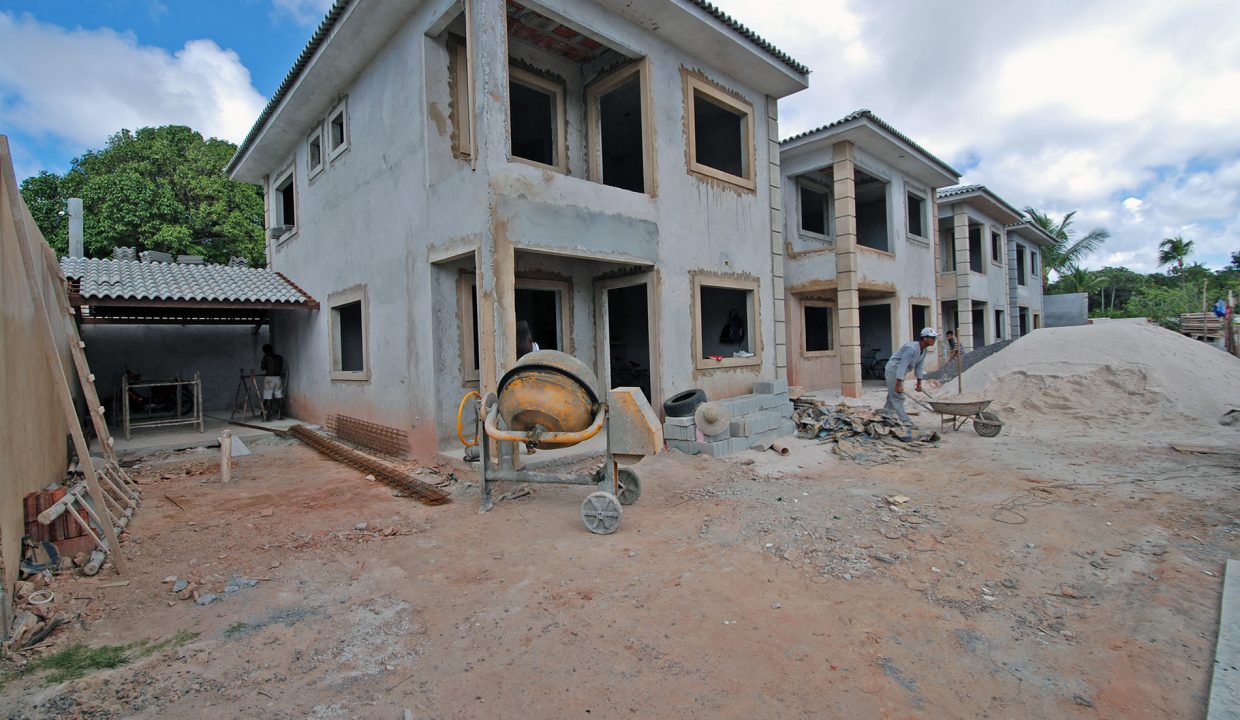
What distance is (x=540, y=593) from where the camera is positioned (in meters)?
3.83

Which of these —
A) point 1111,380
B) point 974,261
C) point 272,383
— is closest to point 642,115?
point 1111,380

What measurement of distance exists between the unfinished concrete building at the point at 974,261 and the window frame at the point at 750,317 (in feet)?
34.5

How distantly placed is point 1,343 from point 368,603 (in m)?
3.09

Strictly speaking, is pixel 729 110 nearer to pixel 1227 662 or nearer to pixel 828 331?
pixel 828 331

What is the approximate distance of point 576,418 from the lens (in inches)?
202

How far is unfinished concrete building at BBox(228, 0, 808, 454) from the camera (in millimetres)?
7016

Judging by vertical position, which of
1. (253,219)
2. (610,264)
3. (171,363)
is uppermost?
(253,219)

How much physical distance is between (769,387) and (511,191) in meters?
5.63

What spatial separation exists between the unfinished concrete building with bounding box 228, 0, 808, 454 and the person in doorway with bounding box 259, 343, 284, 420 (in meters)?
1.38

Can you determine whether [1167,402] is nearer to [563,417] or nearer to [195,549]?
[563,417]

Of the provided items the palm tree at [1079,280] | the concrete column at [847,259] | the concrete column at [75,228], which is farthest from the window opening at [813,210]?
the palm tree at [1079,280]

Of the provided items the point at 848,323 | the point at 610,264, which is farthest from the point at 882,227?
the point at 610,264

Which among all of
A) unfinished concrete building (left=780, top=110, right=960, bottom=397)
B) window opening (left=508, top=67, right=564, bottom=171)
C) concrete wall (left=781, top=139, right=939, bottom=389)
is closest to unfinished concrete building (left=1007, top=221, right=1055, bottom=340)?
unfinished concrete building (left=780, top=110, right=960, bottom=397)

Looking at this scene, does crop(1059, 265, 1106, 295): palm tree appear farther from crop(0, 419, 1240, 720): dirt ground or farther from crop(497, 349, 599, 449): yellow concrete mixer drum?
crop(497, 349, 599, 449): yellow concrete mixer drum
